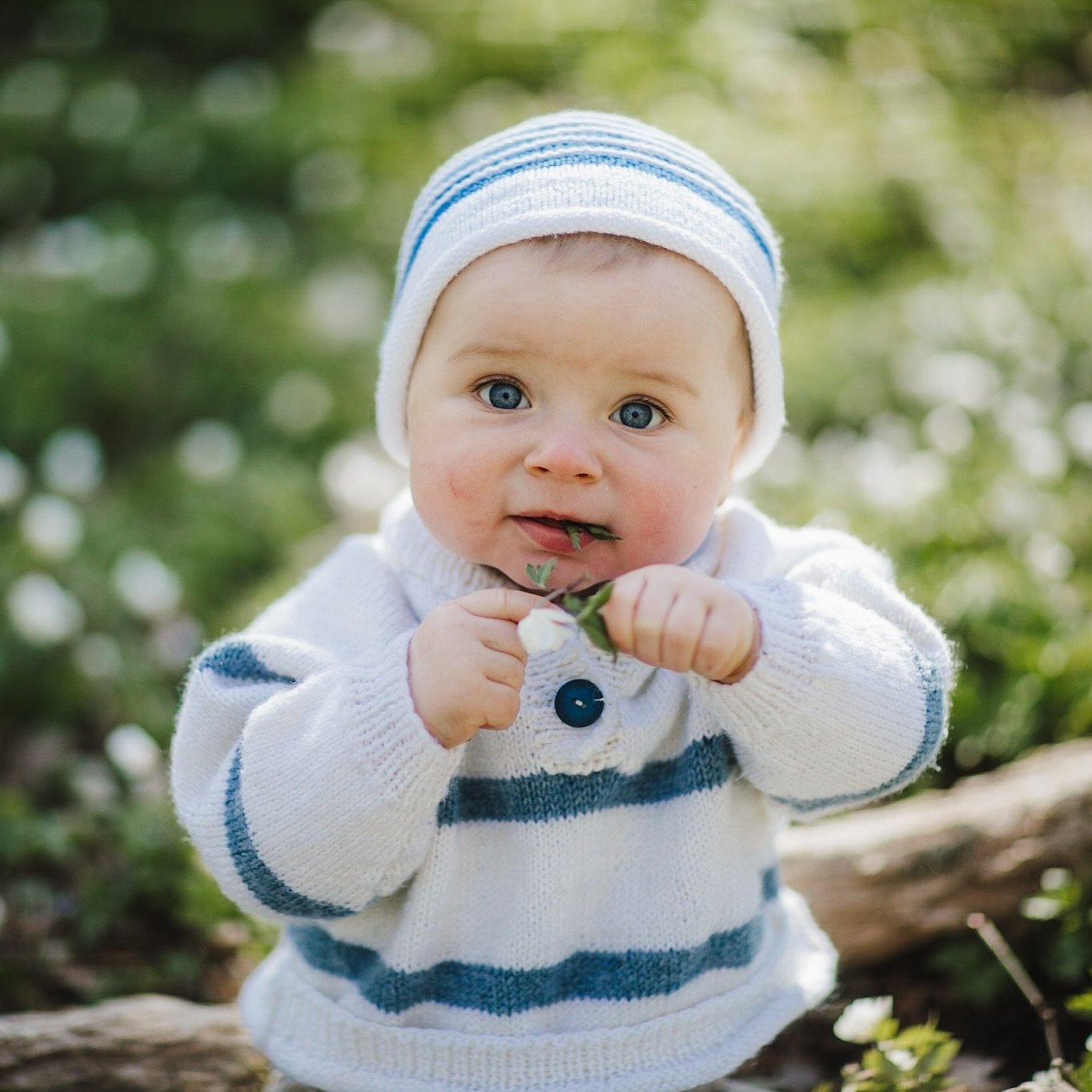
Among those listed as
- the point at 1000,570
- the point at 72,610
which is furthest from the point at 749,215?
the point at 72,610

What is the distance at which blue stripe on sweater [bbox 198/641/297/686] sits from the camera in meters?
2.19

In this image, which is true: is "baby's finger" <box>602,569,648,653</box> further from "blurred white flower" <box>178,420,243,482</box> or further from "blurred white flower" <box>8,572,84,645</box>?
"blurred white flower" <box>178,420,243,482</box>

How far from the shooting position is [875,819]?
10.5 ft

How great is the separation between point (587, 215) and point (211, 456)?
342 centimetres

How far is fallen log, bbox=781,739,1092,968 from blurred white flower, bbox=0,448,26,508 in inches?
119

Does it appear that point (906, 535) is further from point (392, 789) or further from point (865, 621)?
point (392, 789)

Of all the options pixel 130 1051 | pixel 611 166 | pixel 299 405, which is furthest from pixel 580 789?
pixel 299 405

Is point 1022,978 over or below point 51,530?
below

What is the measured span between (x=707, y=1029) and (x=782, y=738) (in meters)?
0.57

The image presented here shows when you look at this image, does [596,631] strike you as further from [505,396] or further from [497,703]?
[505,396]

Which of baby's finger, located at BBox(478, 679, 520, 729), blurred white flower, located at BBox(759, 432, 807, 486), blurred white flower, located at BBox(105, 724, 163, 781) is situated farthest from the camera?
blurred white flower, located at BBox(759, 432, 807, 486)

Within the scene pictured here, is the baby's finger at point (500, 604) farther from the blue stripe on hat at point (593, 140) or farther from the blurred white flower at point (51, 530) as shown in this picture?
the blurred white flower at point (51, 530)

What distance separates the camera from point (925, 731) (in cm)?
212

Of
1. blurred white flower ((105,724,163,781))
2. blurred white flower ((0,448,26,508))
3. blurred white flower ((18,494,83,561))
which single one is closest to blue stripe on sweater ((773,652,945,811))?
blurred white flower ((105,724,163,781))
